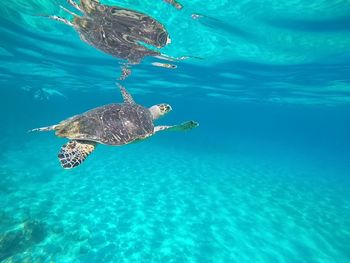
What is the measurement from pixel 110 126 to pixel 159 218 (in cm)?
737

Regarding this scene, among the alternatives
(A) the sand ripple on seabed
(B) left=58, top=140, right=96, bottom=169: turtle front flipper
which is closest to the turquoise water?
(A) the sand ripple on seabed

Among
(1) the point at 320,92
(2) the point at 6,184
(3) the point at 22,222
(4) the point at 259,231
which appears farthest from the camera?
(1) the point at 320,92

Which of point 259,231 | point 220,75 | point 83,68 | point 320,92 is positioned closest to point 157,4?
point 259,231

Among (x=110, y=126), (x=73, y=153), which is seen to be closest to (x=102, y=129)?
(x=110, y=126)

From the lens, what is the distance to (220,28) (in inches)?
536

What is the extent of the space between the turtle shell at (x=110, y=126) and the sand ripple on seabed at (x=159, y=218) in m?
5.11

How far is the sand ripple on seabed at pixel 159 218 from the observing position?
9.85m

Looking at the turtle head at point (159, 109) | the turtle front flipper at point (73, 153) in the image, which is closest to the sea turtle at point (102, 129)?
the turtle front flipper at point (73, 153)

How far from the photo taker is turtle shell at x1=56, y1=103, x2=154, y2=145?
21.9 feet

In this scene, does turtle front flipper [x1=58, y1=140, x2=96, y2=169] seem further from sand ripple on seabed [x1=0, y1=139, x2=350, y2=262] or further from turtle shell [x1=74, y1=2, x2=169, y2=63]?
turtle shell [x1=74, y1=2, x2=169, y2=63]

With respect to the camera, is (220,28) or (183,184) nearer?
(220,28)

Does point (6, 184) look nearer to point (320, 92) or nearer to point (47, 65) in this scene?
point (47, 65)

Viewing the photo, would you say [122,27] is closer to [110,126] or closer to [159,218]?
[110,126]

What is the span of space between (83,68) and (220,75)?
588 inches
